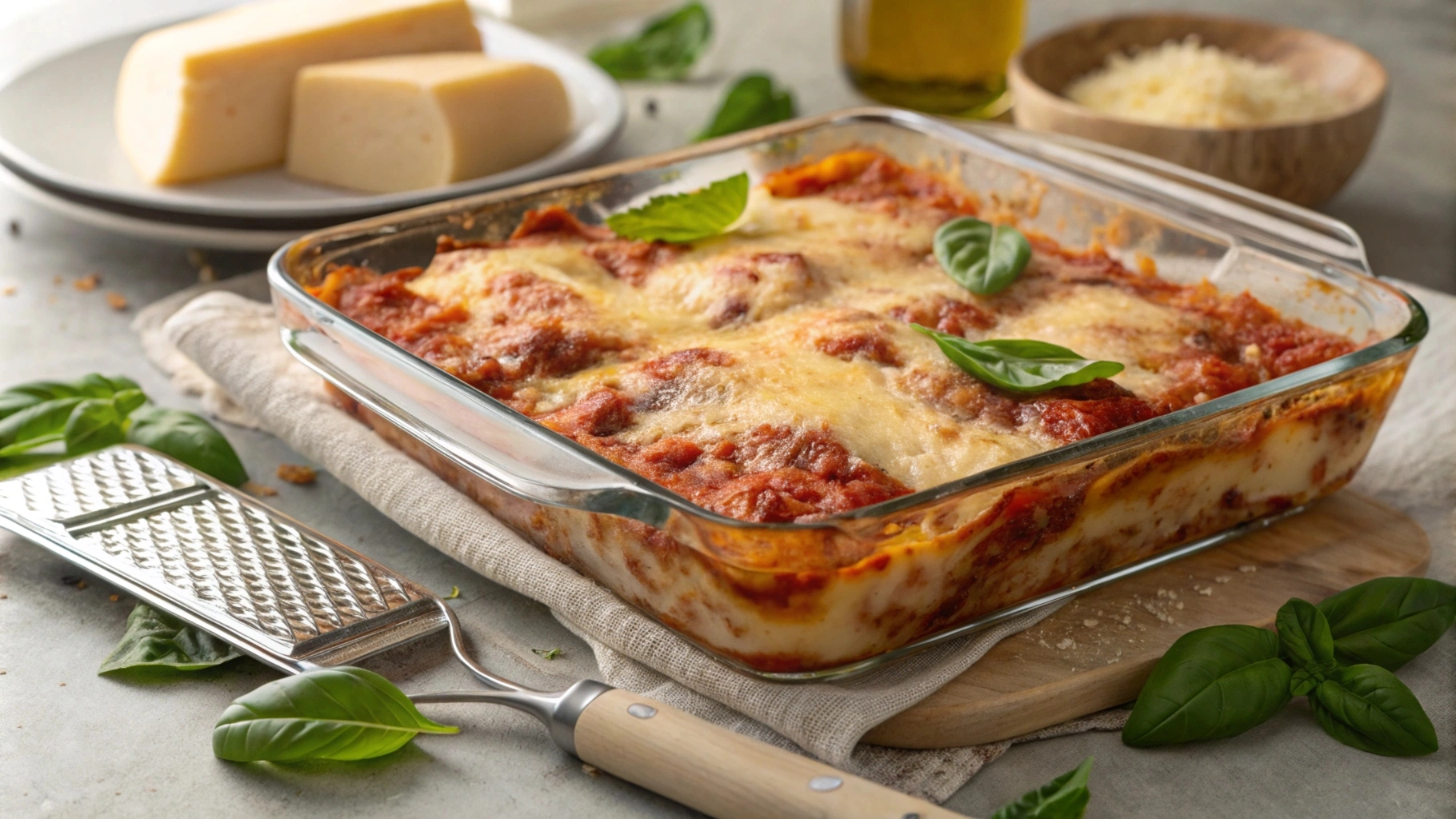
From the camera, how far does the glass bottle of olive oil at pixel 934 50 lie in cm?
362

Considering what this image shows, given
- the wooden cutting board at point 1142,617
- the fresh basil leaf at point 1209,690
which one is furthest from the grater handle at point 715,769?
the fresh basil leaf at point 1209,690

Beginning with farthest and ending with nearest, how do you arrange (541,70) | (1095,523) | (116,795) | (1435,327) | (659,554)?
(541,70)
(1435,327)
(1095,523)
(659,554)
(116,795)

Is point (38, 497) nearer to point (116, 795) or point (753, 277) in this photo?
point (116, 795)

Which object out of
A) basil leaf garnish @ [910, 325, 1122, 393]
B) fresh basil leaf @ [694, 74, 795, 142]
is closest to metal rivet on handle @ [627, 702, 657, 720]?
basil leaf garnish @ [910, 325, 1122, 393]

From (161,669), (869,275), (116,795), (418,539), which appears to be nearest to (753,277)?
(869,275)

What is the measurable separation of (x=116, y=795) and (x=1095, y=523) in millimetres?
1224

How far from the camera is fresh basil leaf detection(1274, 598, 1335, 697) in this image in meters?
1.73

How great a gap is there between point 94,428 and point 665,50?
239 cm

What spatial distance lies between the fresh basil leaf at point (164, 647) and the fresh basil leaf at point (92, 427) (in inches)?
19.8

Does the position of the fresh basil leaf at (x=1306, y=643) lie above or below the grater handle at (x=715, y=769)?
below

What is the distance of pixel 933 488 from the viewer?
5.13ft

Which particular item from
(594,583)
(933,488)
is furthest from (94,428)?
(933,488)

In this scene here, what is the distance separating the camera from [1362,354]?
1937 millimetres

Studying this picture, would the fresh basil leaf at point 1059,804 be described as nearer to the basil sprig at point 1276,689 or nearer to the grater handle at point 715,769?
the grater handle at point 715,769
